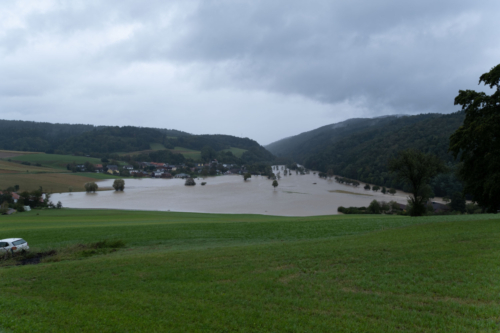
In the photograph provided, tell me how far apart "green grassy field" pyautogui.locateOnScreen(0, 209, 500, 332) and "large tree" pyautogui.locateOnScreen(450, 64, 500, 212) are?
3.83 meters

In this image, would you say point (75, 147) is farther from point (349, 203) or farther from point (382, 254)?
point (382, 254)

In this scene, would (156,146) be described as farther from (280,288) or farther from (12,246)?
(280,288)

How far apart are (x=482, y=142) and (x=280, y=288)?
586 inches

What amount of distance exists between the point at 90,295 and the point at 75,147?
160 m

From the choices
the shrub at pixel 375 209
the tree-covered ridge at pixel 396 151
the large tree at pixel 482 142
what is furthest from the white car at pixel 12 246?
the tree-covered ridge at pixel 396 151

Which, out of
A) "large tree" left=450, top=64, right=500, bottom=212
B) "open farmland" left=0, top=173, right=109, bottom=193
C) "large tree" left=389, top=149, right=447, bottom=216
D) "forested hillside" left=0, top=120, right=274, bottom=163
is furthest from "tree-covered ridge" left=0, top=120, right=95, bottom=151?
"large tree" left=450, top=64, right=500, bottom=212

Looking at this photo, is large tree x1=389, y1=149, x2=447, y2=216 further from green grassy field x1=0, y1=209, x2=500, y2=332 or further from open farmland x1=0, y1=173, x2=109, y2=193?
open farmland x1=0, y1=173, x2=109, y2=193

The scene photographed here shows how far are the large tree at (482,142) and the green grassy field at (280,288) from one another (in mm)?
3835

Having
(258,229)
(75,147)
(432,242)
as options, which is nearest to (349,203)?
(258,229)

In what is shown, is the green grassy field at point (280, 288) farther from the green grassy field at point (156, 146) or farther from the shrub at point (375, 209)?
→ the green grassy field at point (156, 146)

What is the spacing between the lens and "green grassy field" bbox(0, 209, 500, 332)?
5.77 metres

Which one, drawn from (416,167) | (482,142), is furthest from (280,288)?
(416,167)

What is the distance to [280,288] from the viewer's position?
7613 mm

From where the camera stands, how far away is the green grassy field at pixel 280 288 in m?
5.77
